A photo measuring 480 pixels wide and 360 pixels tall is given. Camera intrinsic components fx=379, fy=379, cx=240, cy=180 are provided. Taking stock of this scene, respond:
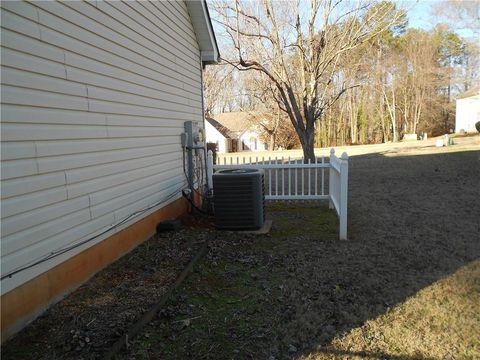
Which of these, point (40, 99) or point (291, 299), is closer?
point (40, 99)

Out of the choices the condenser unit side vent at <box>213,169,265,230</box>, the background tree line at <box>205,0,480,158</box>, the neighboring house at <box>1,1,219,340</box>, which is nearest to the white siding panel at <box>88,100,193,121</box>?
the neighboring house at <box>1,1,219,340</box>

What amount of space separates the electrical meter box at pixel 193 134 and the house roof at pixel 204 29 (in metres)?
1.76

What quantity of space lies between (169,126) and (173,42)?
1.49 metres

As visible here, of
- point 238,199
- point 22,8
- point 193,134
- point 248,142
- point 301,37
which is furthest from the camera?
point 248,142

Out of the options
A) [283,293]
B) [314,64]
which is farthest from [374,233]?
[314,64]

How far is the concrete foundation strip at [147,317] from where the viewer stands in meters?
2.57

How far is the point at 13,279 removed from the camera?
2695 mm

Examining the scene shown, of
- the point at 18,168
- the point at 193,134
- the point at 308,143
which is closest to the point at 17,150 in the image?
the point at 18,168

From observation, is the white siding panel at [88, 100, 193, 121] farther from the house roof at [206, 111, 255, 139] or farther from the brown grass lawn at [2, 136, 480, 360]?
the house roof at [206, 111, 255, 139]

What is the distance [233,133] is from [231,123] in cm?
173

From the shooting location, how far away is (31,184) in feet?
9.53

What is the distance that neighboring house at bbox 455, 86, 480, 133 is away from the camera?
35.3 m

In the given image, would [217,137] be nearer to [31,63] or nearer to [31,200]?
[31,63]

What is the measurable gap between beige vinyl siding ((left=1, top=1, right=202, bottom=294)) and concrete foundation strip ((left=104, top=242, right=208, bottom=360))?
0.87m
